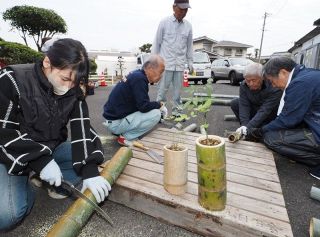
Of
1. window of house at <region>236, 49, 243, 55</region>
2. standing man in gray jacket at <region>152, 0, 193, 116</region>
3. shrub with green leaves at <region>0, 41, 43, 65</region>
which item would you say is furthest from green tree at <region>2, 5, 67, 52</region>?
window of house at <region>236, 49, 243, 55</region>

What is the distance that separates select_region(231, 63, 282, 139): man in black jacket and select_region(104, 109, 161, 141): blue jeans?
118cm

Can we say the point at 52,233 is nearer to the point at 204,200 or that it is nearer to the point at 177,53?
the point at 204,200

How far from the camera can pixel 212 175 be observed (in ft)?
5.28

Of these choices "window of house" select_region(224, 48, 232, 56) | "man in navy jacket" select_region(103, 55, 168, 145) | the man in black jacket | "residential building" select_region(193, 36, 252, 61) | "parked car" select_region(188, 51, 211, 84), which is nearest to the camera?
"man in navy jacket" select_region(103, 55, 168, 145)

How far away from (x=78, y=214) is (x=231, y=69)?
44.4ft

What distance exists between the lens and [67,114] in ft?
7.00

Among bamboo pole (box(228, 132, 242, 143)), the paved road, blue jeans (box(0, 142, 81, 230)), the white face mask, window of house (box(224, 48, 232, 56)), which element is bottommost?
the paved road

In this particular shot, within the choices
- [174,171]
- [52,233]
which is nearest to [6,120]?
[52,233]

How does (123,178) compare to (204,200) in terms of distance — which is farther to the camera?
(123,178)

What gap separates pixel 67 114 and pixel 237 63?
43.7ft

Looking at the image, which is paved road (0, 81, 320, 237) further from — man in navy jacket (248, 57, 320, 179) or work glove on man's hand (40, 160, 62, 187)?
work glove on man's hand (40, 160, 62, 187)

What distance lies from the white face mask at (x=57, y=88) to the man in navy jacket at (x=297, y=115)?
86.9 inches

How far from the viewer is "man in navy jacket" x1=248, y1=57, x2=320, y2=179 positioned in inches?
104

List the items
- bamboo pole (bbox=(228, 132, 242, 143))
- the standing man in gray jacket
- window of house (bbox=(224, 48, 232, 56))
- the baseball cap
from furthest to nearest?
window of house (bbox=(224, 48, 232, 56))
the standing man in gray jacket
the baseball cap
bamboo pole (bbox=(228, 132, 242, 143))
